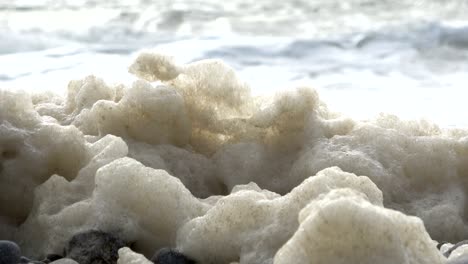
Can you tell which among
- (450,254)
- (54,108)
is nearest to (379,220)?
(450,254)

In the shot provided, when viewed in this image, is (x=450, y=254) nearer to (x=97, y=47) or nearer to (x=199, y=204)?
(x=199, y=204)

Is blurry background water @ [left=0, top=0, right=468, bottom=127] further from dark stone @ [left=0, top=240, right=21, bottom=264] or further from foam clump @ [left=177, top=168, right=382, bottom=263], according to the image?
dark stone @ [left=0, top=240, right=21, bottom=264]

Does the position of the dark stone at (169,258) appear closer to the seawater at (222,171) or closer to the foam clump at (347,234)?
the seawater at (222,171)

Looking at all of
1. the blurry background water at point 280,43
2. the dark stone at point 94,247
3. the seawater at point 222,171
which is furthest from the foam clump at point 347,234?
the blurry background water at point 280,43

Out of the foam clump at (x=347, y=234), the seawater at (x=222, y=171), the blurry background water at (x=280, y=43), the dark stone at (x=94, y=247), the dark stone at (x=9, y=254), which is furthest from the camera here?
the blurry background water at (x=280, y=43)

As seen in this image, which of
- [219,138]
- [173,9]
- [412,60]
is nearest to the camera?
[219,138]

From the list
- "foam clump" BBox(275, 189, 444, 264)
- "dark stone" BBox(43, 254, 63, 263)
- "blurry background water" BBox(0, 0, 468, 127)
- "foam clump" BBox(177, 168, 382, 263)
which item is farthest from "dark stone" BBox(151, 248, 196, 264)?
"blurry background water" BBox(0, 0, 468, 127)
